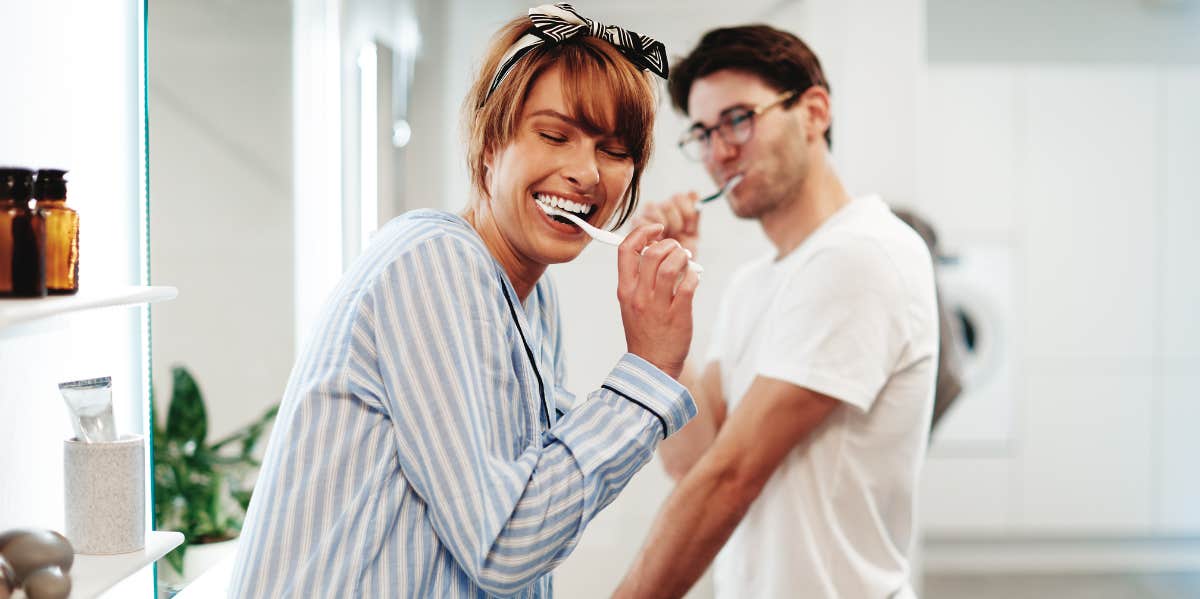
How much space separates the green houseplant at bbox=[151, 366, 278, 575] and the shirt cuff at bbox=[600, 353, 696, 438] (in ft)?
2.14

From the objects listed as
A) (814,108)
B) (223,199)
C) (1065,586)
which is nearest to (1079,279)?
(1065,586)

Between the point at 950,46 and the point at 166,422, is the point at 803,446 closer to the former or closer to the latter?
the point at 166,422

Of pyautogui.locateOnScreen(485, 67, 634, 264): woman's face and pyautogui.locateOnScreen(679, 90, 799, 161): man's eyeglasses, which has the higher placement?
pyautogui.locateOnScreen(679, 90, 799, 161): man's eyeglasses

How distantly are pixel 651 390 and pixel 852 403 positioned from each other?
0.47m

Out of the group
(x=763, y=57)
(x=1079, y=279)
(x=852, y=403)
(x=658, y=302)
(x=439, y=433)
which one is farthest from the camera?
(x=1079, y=279)

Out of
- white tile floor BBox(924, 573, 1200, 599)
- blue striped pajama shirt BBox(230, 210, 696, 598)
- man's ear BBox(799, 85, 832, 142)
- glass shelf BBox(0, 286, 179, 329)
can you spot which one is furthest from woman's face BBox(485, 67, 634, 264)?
white tile floor BBox(924, 573, 1200, 599)

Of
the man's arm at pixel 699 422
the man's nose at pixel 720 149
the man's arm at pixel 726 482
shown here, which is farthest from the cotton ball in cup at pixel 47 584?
the man's nose at pixel 720 149

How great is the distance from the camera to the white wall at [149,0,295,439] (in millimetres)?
1123

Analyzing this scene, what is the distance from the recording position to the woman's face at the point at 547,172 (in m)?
0.78

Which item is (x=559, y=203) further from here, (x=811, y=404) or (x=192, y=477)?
(x=192, y=477)

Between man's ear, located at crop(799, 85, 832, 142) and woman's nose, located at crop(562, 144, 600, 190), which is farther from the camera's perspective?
man's ear, located at crop(799, 85, 832, 142)

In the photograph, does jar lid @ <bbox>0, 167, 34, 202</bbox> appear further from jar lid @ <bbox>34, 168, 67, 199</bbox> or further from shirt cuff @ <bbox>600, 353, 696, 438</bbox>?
shirt cuff @ <bbox>600, 353, 696, 438</bbox>

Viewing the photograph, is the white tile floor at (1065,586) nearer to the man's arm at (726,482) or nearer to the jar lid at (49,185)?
the man's arm at (726,482)

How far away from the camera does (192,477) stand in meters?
1.22
